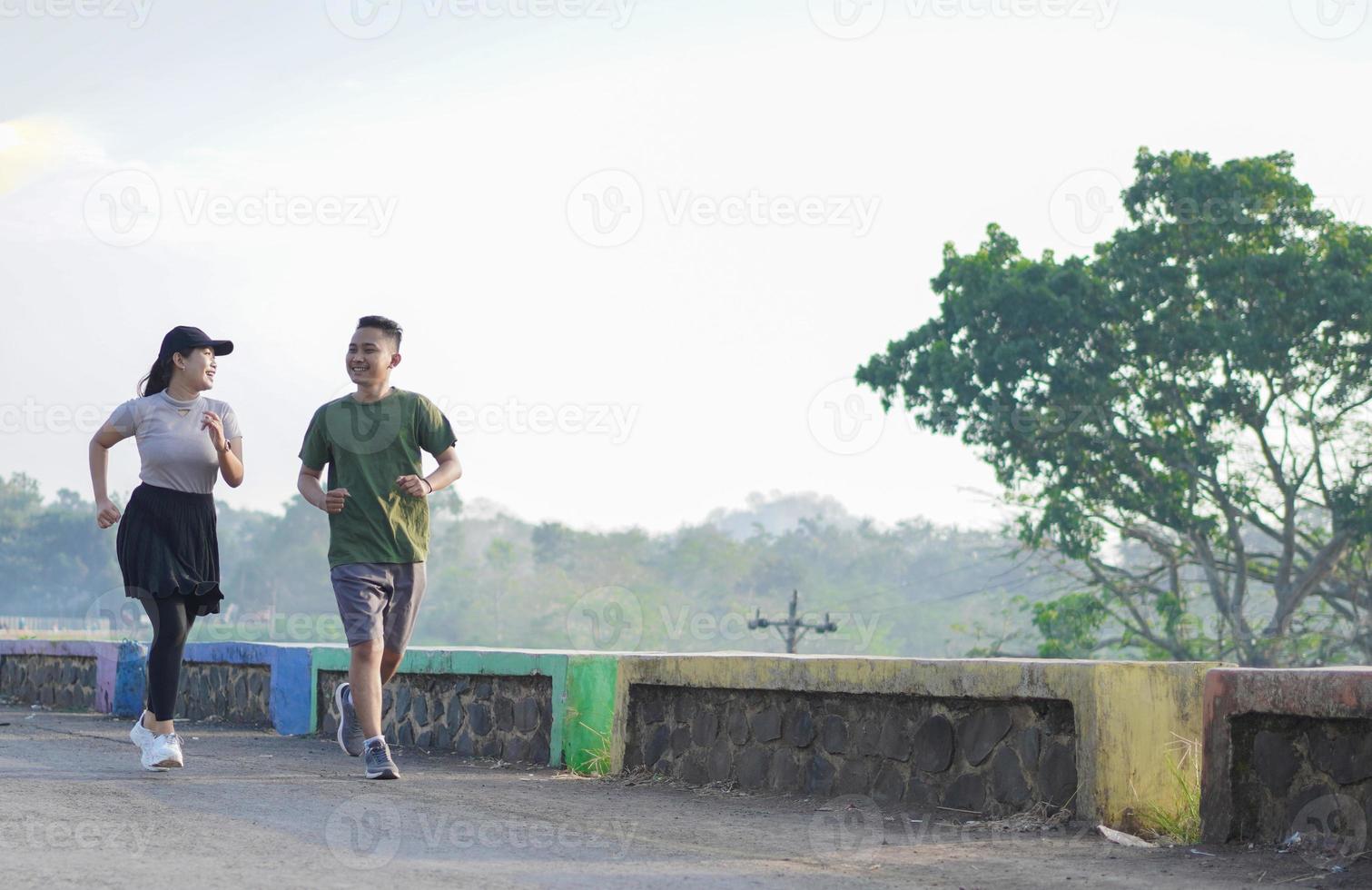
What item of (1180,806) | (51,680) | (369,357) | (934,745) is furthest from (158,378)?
(51,680)

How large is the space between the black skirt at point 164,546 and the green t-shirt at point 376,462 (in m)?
0.48

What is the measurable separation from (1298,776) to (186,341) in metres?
3.75

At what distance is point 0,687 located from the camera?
13094 millimetres

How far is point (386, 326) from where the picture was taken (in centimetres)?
505

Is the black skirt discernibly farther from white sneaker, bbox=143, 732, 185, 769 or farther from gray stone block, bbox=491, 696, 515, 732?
gray stone block, bbox=491, 696, 515, 732

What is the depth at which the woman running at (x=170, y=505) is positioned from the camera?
5035mm

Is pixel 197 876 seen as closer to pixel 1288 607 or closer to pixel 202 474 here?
pixel 202 474

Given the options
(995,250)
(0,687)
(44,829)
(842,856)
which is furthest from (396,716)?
(995,250)

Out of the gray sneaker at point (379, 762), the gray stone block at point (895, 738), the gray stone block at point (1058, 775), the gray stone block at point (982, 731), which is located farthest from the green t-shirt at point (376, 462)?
the gray stone block at point (1058, 775)

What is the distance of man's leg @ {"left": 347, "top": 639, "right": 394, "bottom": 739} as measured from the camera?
15.8 ft

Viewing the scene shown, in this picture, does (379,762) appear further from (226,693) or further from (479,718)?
(226,693)

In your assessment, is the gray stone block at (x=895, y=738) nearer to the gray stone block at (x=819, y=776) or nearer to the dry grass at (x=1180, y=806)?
the gray stone block at (x=819, y=776)

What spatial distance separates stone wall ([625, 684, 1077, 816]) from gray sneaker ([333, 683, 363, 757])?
1.08 meters

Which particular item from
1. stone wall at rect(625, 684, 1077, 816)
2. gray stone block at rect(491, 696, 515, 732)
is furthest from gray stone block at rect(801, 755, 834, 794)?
gray stone block at rect(491, 696, 515, 732)
